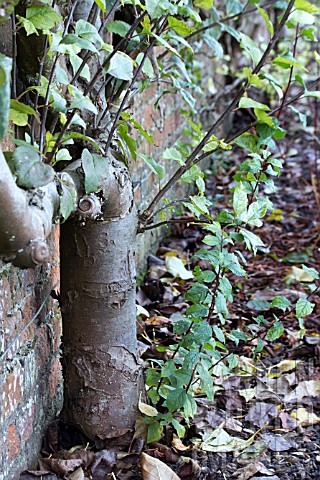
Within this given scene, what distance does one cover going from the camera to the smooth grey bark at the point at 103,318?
180 cm

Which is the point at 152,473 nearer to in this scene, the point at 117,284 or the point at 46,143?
the point at 117,284

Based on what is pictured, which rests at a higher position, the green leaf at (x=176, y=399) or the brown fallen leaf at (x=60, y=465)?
the green leaf at (x=176, y=399)

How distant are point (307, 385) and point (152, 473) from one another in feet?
2.63

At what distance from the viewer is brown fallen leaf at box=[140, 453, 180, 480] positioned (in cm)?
180

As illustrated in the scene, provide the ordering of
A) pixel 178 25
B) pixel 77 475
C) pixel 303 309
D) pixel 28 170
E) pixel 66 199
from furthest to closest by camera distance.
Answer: pixel 303 309 → pixel 77 475 → pixel 178 25 → pixel 66 199 → pixel 28 170

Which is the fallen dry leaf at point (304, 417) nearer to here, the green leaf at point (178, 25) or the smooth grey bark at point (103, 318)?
the smooth grey bark at point (103, 318)

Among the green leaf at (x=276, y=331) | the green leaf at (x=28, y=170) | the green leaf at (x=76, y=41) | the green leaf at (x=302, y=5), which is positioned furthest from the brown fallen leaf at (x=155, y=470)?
the green leaf at (x=302, y=5)

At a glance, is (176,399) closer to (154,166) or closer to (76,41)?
(154,166)

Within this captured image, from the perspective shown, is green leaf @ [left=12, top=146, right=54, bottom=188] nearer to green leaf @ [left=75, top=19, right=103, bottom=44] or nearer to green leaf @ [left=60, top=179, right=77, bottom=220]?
green leaf @ [left=60, top=179, right=77, bottom=220]

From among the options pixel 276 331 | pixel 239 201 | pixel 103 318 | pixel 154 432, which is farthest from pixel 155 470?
pixel 239 201

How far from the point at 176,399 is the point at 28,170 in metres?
0.84

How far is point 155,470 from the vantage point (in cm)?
181

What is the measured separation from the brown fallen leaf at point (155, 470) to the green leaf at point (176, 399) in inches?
5.4

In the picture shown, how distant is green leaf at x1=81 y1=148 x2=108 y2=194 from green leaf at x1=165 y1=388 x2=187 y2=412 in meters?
0.64
